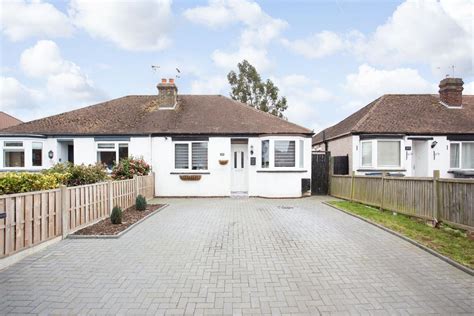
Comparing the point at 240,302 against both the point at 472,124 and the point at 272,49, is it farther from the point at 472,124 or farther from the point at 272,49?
the point at 472,124

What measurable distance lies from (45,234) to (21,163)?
39.0ft

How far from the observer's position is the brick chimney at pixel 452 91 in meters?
17.9

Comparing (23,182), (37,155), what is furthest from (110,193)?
(37,155)

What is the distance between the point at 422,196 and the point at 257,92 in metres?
25.0

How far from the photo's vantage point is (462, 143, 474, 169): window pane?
16.3m

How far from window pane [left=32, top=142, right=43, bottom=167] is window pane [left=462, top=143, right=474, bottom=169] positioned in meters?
23.1

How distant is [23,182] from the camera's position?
648cm

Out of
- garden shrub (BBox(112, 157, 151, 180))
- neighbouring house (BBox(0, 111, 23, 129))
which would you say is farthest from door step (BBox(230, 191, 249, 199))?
neighbouring house (BBox(0, 111, 23, 129))

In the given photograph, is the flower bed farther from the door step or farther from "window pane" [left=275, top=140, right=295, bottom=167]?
"window pane" [left=275, top=140, right=295, bottom=167]

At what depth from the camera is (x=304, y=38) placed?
14.0 metres

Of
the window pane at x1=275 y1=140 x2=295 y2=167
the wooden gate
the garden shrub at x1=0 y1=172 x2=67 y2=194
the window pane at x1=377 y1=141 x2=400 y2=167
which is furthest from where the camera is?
the wooden gate

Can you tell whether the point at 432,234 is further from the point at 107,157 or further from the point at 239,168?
the point at 107,157

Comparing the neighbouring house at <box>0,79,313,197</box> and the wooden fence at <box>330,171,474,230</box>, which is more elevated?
the neighbouring house at <box>0,79,313,197</box>

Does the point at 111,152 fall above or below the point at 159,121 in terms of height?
below
